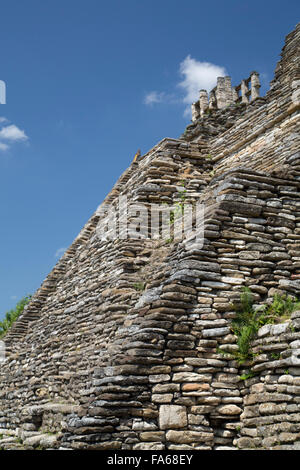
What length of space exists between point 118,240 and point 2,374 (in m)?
5.51

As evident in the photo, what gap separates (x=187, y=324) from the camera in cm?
738

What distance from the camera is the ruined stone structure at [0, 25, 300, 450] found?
675cm

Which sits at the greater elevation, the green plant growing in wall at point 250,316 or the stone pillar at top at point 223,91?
the stone pillar at top at point 223,91

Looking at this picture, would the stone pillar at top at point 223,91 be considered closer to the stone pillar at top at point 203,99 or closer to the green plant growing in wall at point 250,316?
the stone pillar at top at point 203,99

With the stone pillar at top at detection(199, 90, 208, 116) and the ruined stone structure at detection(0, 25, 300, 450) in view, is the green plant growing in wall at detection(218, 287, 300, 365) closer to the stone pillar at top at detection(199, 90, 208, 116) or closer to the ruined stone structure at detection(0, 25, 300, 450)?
the ruined stone structure at detection(0, 25, 300, 450)

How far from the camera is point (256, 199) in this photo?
852 centimetres

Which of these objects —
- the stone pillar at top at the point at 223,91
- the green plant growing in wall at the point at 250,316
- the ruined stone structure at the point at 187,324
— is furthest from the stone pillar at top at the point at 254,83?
the green plant growing in wall at the point at 250,316

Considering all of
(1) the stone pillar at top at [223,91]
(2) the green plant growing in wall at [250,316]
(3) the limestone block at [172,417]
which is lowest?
(3) the limestone block at [172,417]

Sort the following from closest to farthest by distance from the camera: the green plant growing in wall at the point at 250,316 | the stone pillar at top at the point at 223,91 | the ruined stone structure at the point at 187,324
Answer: the ruined stone structure at the point at 187,324 → the green plant growing in wall at the point at 250,316 → the stone pillar at top at the point at 223,91

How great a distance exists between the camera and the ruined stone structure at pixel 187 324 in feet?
22.2

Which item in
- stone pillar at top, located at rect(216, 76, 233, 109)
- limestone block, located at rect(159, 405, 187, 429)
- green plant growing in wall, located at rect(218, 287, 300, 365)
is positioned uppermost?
stone pillar at top, located at rect(216, 76, 233, 109)

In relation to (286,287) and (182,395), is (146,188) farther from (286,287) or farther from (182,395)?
(182,395)

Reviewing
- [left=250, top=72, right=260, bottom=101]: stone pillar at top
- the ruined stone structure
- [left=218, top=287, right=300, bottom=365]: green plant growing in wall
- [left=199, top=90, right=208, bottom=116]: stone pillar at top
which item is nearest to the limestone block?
the ruined stone structure

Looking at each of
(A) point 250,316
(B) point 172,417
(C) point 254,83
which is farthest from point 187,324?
(C) point 254,83
